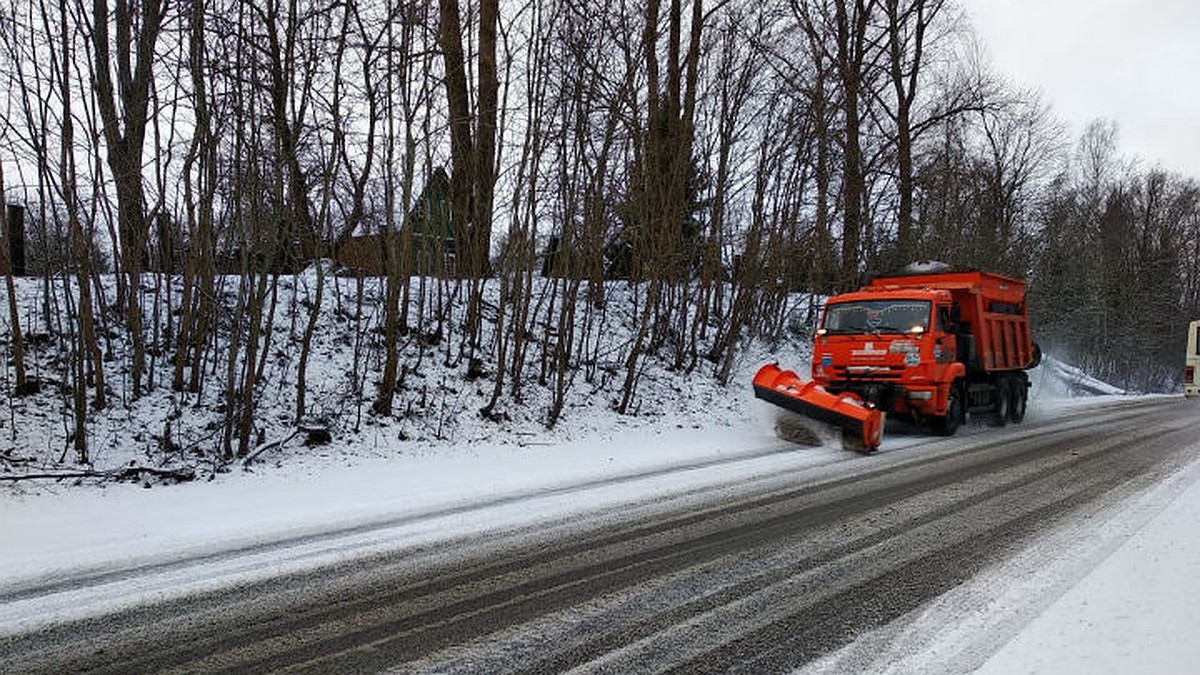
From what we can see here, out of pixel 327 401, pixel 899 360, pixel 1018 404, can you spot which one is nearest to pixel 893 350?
pixel 899 360

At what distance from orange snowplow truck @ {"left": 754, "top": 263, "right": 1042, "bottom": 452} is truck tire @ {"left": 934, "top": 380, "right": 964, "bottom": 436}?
17 mm

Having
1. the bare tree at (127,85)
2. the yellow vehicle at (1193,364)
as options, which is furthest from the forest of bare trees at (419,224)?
the yellow vehicle at (1193,364)

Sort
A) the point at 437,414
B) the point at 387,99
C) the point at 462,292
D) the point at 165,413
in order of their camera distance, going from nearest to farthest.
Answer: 1. the point at 165,413
2. the point at 387,99
3. the point at 437,414
4. the point at 462,292

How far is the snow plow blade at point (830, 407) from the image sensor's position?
11.6 m

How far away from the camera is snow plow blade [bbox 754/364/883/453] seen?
11.6 meters

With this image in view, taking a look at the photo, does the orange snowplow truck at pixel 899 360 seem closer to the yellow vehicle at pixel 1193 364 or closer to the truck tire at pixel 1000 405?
the truck tire at pixel 1000 405

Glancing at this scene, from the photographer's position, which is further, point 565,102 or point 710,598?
point 565,102

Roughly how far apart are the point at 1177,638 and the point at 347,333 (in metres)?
11.3

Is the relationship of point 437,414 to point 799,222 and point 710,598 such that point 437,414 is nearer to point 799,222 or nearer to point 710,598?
point 710,598

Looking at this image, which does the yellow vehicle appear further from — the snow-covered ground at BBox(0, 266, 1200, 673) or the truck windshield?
the snow-covered ground at BBox(0, 266, 1200, 673)

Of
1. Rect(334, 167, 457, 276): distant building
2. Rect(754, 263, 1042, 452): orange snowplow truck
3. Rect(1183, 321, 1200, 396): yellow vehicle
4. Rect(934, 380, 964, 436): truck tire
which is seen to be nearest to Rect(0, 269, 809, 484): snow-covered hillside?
Rect(334, 167, 457, 276): distant building

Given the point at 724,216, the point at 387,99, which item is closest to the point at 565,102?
the point at 387,99

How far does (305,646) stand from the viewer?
13.3 feet

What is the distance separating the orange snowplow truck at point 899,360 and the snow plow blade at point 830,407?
0.05 ft
